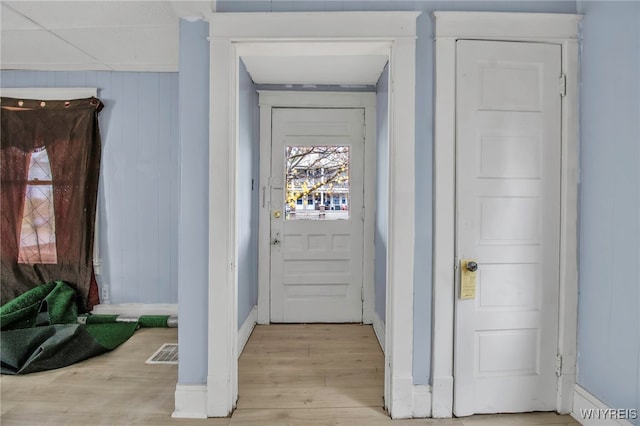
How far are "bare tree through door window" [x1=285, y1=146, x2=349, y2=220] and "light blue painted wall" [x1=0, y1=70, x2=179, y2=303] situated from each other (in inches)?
42.6

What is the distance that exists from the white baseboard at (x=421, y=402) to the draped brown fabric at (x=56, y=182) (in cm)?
299

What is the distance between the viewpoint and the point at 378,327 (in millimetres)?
3209

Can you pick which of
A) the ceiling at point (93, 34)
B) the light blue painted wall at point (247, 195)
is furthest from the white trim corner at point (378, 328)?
the ceiling at point (93, 34)

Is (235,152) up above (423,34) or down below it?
below

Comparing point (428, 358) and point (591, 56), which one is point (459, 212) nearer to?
point (428, 358)

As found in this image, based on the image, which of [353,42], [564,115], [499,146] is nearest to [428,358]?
[499,146]

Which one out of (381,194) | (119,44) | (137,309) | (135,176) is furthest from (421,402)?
(119,44)

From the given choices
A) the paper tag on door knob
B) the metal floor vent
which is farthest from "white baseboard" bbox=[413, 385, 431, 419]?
the metal floor vent

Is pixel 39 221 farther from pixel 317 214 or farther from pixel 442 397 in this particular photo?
pixel 442 397

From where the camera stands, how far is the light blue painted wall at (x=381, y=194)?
2.98 metres

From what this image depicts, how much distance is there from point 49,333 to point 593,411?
11.8 ft

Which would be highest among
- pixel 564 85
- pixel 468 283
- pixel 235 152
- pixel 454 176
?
pixel 564 85

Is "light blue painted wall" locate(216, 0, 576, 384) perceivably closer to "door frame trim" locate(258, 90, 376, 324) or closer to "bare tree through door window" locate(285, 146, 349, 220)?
"door frame trim" locate(258, 90, 376, 324)

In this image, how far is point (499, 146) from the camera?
200 centimetres
